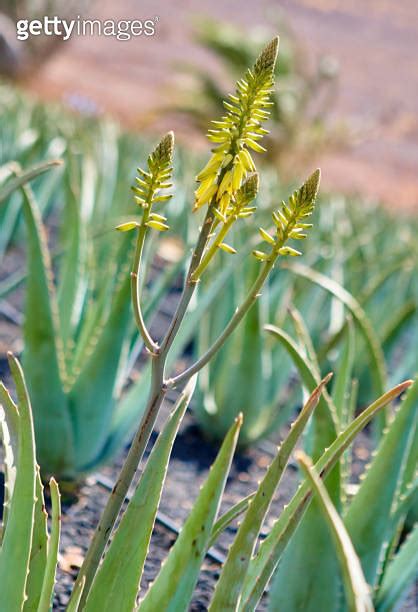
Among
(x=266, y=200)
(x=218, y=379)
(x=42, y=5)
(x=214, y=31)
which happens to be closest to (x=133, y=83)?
(x=42, y=5)

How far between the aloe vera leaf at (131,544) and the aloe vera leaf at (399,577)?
384 mm

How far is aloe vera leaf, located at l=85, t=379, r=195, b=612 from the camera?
68cm

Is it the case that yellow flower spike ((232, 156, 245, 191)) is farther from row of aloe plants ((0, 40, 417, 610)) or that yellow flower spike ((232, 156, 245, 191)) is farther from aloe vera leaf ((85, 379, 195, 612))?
aloe vera leaf ((85, 379, 195, 612))

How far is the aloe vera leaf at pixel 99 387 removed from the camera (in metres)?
1.30

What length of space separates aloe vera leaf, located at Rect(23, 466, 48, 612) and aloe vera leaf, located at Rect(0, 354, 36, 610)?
6 cm

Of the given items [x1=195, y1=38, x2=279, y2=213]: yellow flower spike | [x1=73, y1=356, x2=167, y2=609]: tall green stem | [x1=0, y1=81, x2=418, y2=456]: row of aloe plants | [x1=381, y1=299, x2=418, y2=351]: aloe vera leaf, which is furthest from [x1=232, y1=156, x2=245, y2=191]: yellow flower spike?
[x1=381, y1=299, x2=418, y2=351]: aloe vera leaf

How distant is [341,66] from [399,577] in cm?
2674

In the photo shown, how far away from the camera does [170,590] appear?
28.7 inches

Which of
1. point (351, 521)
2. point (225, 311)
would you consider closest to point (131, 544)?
point (351, 521)

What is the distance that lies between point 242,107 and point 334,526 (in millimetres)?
266

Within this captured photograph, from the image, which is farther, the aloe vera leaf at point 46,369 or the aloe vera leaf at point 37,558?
the aloe vera leaf at point 46,369

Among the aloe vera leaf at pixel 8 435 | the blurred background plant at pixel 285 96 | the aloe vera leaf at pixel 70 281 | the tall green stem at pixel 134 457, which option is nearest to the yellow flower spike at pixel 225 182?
the tall green stem at pixel 134 457

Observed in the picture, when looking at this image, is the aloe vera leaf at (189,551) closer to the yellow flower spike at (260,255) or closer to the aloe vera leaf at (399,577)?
the yellow flower spike at (260,255)

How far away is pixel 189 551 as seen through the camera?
2.35 ft
